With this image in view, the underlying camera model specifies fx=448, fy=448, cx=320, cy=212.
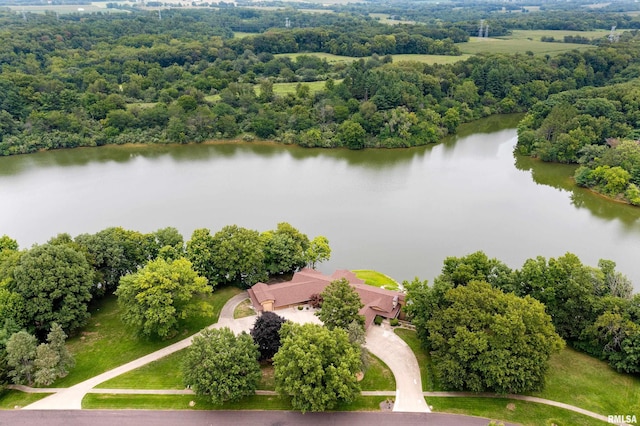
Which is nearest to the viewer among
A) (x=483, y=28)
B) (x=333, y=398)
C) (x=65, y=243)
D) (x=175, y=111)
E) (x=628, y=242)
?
(x=333, y=398)

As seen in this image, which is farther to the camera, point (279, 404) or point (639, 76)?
point (639, 76)

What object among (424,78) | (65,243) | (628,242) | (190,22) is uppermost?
(190,22)

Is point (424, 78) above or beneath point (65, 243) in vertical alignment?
above

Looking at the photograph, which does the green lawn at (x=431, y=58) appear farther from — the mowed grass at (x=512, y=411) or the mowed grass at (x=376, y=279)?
the mowed grass at (x=512, y=411)

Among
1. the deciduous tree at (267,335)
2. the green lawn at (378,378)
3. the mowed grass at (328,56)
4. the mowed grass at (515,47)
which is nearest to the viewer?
the green lawn at (378,378)

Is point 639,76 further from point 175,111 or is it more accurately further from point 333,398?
point 333,398

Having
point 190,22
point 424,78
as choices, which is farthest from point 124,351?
point 190,22

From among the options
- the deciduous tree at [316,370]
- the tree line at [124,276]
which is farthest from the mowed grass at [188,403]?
the tree line at [124,276]

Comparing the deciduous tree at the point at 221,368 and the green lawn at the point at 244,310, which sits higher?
the deciduous tree at the point at 221,368
